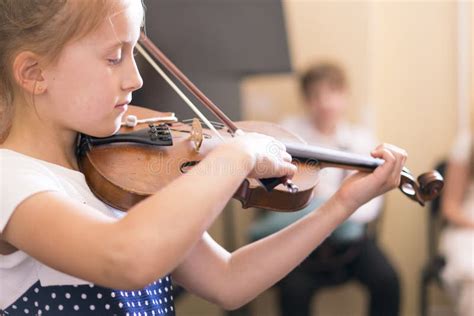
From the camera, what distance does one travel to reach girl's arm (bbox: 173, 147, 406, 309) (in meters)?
1.06

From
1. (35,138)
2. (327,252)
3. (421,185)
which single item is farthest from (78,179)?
(327,252)

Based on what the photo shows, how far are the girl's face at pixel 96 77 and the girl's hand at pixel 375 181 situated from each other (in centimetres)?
41

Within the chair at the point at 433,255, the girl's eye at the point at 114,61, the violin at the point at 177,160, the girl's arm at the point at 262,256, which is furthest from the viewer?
the chair at the point at 433,255

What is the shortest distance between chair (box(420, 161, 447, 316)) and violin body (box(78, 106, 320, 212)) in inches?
67.0

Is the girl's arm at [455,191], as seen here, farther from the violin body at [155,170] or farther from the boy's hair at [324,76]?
the violin body at [155,170]

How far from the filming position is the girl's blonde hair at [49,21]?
830mm

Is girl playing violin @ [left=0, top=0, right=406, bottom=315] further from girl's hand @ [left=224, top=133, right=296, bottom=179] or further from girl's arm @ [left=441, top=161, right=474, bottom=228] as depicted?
girl's arm @ [left=441, top=161, right=474, bottom=228]

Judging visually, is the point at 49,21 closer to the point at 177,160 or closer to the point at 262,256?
the point at 177,160

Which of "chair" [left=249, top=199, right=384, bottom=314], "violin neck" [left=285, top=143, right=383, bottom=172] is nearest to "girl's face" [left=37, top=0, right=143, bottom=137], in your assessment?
"violin neck" [left=285, top=143, right=383, bottom=172]

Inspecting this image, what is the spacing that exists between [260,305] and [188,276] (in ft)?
7.27

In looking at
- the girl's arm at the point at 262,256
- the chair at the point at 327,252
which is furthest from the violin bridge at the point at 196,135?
the chair at the point at 327,252

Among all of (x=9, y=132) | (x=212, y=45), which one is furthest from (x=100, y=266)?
→ (x=212, y=45)

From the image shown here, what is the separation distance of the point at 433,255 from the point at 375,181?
1.97 meters

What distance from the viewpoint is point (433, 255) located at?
9.74ft
